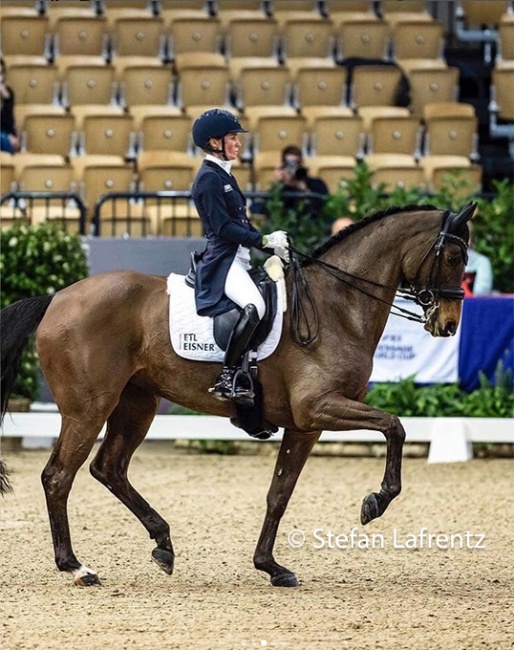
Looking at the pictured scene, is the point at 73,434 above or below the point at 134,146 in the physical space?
below

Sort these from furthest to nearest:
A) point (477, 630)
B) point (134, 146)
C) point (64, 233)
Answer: point (134, 146), point (64, 233), point (477, 630)

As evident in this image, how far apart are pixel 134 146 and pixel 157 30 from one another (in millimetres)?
1891

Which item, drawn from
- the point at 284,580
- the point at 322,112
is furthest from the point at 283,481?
the point at 322,112

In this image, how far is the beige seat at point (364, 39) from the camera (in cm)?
1575

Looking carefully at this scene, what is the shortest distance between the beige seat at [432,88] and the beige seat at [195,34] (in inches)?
90.8

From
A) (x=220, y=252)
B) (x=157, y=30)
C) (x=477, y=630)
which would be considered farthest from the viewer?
(x=157, y=30)

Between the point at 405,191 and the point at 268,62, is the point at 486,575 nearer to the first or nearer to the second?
the point at 405,191

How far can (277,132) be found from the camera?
14.5 m

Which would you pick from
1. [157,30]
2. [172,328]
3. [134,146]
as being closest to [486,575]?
[172,328]

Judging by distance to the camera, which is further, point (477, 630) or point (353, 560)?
point (353, 560)

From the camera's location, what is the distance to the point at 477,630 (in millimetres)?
5625

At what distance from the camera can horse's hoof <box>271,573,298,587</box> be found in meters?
6.75

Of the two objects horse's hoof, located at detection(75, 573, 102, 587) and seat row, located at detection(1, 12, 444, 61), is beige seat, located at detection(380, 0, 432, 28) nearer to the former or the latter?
seat row, located at detection(1, 12, 444, 61)

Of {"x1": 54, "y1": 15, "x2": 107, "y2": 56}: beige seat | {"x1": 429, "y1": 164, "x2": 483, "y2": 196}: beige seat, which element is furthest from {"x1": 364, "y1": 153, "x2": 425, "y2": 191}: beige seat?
{"x1": 54, "y1": 15, "x2": 107, "y2": 56}: beige seat
